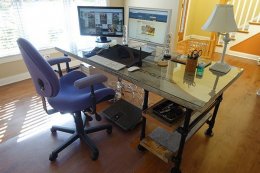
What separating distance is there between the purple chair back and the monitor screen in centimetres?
103

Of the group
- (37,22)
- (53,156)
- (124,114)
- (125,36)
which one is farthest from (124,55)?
(37,22)

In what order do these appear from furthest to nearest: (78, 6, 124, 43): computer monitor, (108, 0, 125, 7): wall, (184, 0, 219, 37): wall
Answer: (184, 0, 219, 37): wall → (108, 0, 125, 7): wall → (78, 6, 124, 43): computer monitor

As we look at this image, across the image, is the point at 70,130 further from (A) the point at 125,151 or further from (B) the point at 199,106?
(B) the point at 199,106

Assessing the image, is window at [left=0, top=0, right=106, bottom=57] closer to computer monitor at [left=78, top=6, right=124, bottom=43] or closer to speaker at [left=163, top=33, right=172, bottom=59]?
computer monitor at [left=78, top=6, right=124, bottom=43]

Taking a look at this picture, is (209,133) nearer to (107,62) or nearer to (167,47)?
(167,47)

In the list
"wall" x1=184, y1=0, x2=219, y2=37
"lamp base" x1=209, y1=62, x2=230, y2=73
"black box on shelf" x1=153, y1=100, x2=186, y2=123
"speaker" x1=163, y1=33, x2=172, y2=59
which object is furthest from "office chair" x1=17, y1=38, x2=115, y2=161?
"wall" x1=184, y1=0, x2=219, y2=37

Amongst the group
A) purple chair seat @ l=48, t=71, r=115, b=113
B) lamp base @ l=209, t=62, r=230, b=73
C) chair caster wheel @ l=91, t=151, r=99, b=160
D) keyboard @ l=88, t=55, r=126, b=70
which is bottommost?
chair caster wheel @ l=91, t=151, r=99, b=160

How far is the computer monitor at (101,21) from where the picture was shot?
2.05m

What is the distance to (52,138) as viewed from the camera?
183 centimetres

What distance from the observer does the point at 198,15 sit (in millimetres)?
5211

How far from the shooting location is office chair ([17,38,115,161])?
47.1 inches

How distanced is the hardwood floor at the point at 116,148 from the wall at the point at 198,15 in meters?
3.47

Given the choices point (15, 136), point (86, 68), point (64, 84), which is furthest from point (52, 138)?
point (86, 68)

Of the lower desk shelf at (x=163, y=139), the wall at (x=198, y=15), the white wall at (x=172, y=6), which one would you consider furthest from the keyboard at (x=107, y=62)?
the wall at (x=198, y=15)
